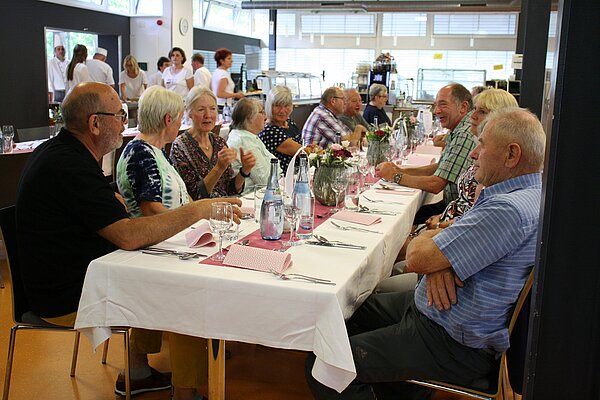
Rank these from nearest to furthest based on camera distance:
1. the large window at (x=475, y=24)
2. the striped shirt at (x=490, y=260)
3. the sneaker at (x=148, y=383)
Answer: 1. the striped shirt at (x=490, y=260)
2. the sneaker at (x=148, y=383)
3. the large window at (x=475, y=24)

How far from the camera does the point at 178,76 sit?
31.0ft

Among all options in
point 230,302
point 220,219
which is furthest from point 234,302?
point 220,219

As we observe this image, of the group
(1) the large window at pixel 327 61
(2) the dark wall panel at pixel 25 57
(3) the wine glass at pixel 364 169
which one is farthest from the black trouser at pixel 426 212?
(1) the large window at pixel 327 61

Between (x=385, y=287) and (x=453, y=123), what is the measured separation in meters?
1.88

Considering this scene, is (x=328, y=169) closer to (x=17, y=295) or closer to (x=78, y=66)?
(x=17, y=295)

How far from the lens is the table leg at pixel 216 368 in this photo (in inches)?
85.0

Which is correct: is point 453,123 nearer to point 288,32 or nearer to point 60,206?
point 60,206

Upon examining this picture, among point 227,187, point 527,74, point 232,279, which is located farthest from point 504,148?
point 527,74

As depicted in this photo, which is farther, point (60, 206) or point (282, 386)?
point (282, 386)

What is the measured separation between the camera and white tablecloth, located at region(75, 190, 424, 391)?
77.8 inches

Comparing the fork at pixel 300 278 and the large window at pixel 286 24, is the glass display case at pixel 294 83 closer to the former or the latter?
the large window at pixel 286 24

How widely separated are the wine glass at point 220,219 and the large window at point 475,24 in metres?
15.0

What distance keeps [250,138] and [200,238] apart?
1.72 metres

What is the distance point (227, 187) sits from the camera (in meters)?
3.75
